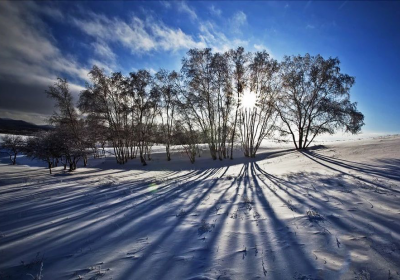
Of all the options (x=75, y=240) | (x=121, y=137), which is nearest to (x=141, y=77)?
(x=121, y=137)

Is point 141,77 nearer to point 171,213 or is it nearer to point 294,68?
point 294,68

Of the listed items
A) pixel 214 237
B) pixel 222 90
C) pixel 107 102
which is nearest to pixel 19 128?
pixel 107 102

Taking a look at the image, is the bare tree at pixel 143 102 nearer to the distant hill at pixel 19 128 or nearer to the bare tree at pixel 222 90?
the bare tree at pixel 222 90

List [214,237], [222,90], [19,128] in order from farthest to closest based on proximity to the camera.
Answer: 1. [19,128]
2. [222,90]
3. [214,237]

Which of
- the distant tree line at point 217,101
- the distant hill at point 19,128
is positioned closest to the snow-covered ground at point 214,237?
the distant tree line at point 217,101

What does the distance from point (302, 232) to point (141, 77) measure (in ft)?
82.2

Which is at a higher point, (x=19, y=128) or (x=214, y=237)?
(x=19, y=128)

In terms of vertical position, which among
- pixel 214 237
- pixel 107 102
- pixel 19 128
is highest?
pixel 19 128

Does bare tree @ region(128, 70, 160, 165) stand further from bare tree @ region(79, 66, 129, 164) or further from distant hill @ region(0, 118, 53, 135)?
distant hill @ region(0, 118, 53, 135)

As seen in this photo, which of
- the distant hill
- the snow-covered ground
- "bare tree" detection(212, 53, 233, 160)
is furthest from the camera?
the distant hill

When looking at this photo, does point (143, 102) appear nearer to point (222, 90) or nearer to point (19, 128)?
point (222, 90)

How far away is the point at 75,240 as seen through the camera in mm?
3826

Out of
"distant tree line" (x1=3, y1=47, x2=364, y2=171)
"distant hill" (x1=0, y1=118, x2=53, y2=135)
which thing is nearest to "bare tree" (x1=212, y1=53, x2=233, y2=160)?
"distant tree line" (x1=3, y1=47, x2=364, y2=171)

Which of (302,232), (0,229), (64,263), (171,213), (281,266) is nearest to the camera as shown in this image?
(281,266)
